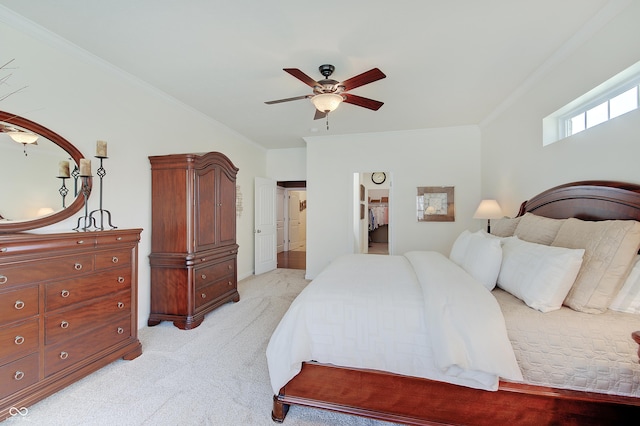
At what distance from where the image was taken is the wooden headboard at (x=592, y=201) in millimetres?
1626

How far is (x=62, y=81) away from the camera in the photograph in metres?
2.17

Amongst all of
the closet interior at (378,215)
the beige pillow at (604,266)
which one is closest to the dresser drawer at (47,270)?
the beige pillow at (604,266)

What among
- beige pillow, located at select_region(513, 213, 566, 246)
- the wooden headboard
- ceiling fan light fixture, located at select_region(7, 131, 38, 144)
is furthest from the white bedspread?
ceiling fan light fixture, located at select_region(7, 131, 38, 144)

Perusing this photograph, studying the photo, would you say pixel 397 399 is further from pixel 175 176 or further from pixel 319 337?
pixel 175 176

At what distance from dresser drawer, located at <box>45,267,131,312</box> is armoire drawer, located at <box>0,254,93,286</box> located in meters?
0.06

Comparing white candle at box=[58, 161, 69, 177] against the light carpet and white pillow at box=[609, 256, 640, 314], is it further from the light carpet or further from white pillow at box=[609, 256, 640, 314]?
white pillow at box=[609, 256, 640, 314]

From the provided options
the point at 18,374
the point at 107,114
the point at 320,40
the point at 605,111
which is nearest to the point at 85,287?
the point at 18,374

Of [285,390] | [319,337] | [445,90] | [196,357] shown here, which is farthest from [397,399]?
[445,90]

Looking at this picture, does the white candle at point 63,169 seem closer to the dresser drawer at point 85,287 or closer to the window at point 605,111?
the dresser drawer at point 85,287

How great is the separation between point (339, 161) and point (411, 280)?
3216 mm

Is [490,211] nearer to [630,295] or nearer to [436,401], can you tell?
[630,295]

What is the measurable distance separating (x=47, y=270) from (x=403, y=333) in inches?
87.3

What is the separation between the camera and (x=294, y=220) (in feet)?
29.0

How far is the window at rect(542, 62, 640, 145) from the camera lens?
5.87 ft
